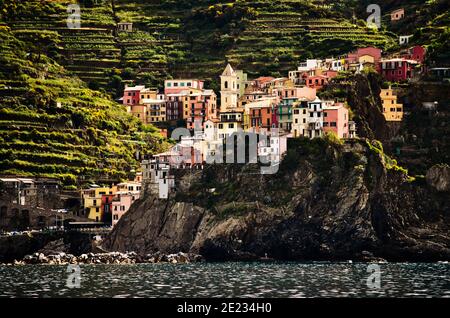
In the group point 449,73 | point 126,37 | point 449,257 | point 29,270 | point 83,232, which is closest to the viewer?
point 29,270

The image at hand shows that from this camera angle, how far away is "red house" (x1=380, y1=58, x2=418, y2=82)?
536 ft

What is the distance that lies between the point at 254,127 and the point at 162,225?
17944mm

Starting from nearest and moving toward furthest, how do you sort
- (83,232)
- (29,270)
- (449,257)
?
(29,270) < (449,257) < (83,232)

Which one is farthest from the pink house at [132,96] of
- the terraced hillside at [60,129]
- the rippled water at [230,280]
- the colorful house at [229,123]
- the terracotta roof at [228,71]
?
the rippled water at [230,280]

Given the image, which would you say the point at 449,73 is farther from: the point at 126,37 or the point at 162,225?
the point at 126,37

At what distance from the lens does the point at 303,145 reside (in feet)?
474

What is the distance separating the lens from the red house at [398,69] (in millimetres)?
163375

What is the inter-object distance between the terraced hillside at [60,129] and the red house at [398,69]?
28472 millimetres

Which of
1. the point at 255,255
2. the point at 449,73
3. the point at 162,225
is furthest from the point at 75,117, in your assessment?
the point at 449,73

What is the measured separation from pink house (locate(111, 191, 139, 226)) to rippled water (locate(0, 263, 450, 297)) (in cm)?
1695

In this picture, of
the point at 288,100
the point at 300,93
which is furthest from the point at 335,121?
the point at 300,93

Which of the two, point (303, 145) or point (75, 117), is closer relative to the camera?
point (303, 145)

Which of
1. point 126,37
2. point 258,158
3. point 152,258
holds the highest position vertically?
point 126,37

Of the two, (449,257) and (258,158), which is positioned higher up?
(258,158)
